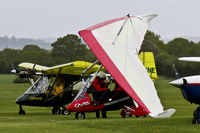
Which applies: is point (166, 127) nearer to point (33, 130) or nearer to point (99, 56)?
point (99, 56)

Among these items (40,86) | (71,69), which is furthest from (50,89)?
(71,69)

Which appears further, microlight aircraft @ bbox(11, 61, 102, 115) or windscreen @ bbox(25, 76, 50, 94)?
windscreen @ bbox(25, 76, 50, 94)

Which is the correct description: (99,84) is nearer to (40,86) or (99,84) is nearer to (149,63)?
(40,86)

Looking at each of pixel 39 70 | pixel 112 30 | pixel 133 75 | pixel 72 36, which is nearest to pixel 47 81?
pixel 39 70

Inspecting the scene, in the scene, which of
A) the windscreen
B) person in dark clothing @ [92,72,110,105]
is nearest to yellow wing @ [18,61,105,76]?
the windscreen

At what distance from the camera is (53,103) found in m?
24.7

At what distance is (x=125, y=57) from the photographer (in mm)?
16156

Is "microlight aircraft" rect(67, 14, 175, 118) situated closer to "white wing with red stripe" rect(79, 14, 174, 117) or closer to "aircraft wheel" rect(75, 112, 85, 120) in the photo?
"white wing with red stripe" rect(79, 14, 174, 117)

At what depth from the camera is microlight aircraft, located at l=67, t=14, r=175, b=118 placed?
47.6 feet

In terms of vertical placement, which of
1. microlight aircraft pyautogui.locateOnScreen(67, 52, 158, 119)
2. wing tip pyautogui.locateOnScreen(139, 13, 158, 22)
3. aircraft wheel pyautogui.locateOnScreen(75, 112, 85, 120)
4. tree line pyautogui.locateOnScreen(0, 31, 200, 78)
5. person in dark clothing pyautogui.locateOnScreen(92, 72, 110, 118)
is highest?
tree line pyautogui.locateOnScreen(0, 31, 200, 78)

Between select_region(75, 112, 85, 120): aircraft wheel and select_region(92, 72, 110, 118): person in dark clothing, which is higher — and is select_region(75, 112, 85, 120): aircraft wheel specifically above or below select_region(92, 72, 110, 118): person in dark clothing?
below

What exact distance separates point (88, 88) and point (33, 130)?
19.6 ft

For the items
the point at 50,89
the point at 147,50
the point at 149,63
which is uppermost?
the point at 147,50

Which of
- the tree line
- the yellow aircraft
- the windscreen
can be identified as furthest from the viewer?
the tree line
